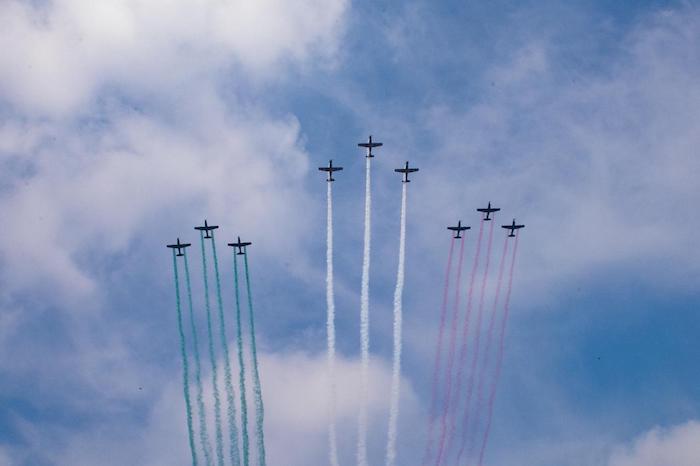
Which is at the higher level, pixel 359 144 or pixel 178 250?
pixel 359 144

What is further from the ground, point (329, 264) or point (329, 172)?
point (329, 172)

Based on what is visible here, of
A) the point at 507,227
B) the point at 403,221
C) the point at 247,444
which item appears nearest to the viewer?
the point at 247,444

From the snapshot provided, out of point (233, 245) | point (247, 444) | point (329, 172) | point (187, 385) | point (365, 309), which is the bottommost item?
point (247, 444)

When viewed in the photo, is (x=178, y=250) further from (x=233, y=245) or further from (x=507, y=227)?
(x=507, y=227)

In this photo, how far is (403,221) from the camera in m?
105

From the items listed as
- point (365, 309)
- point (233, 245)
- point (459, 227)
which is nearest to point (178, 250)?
point (233, 245)

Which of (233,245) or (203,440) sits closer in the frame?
(203,440)

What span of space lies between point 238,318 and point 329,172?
1997cm

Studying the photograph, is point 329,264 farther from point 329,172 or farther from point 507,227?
point 507,227

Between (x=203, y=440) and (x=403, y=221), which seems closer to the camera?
(x=203, y=440)

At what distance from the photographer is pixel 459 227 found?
110 metres

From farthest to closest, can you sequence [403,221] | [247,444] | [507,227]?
1. [507,227]
2. [403,221]
3. [247,444]

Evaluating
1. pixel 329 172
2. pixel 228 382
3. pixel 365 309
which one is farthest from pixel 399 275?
pixel 228 382

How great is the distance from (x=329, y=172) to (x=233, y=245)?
1414 centimetres
